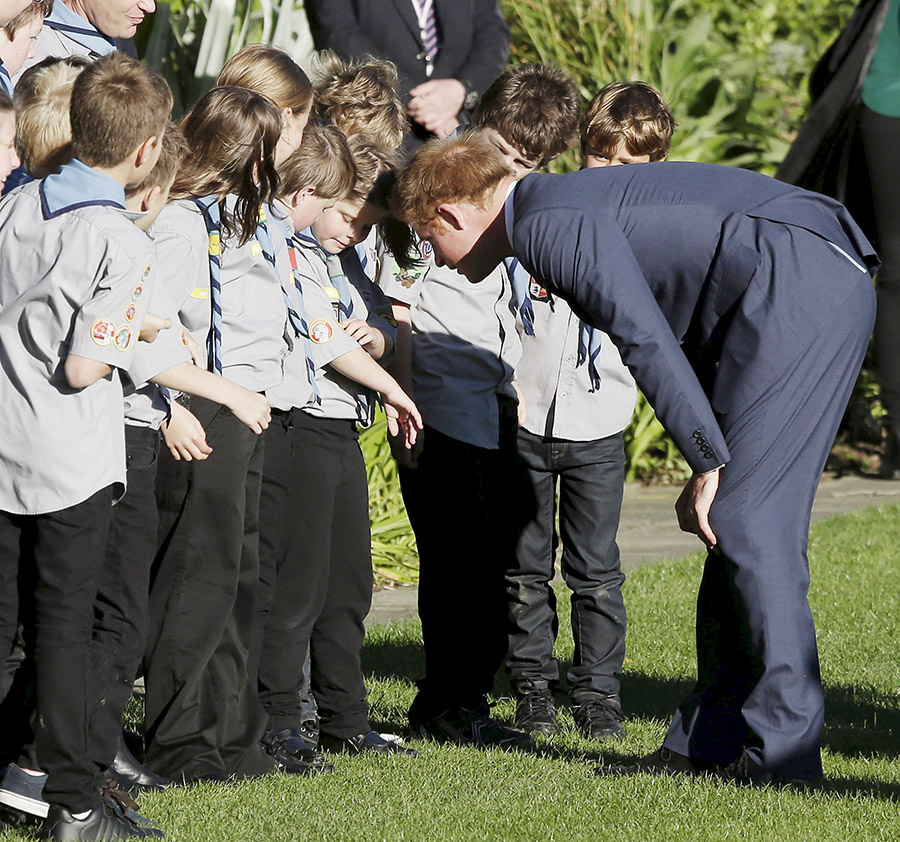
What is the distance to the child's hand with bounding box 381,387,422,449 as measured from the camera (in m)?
4.30

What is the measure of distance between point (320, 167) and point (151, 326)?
948 millimetres

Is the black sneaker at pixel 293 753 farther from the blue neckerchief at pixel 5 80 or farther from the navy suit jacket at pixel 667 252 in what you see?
the blue neckerchief at pixel 5 80

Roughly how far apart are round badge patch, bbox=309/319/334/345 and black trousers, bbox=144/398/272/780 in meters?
0.38

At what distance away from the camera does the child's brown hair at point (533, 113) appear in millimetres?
4648

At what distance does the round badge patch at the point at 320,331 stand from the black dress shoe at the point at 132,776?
4.13ft

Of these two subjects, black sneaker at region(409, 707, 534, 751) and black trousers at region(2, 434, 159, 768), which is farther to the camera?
black sneaker at region(409, 707, 534, 751)

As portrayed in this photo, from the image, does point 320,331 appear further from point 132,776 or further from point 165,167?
point 132,776

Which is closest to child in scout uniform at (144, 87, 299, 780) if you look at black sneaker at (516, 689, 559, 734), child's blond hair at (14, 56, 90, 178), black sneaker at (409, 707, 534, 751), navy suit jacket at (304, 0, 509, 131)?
child's blond hair at (14, 56, 90, 178)

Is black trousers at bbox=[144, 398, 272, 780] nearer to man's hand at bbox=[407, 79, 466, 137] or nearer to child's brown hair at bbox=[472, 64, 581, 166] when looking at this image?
child's brown hair at bbox=[472, 64, 581, 166]

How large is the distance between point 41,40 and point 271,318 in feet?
4.23

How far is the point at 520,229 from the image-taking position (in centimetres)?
364

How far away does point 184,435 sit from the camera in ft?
12.0

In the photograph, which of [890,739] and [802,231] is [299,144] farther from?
[890,739]

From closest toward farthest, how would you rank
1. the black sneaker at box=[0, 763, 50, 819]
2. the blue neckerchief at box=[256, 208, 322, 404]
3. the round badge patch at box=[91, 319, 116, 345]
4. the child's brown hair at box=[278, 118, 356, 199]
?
1. the round badge patch at box=[91, 319, 116, 345]
2. the black sneaker at box=[0, 763, 50, 819]
3. the blue neckerchief at box=[256, 208, 322, 404]
4. the child's brown hair at box=[278, 118, 356, 199]
